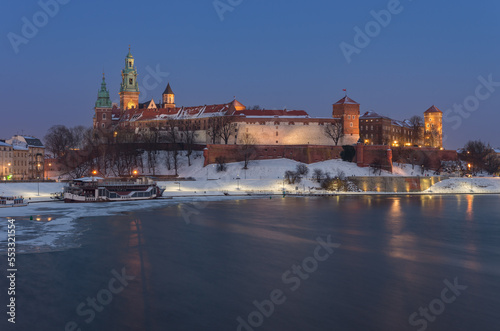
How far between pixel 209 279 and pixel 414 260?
7.86 metres

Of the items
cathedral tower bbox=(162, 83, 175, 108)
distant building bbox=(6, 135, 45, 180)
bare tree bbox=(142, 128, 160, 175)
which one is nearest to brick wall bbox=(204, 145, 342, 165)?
bare tree bbox=(142, 128, 160, 175)

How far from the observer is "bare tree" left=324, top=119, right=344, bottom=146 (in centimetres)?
6481

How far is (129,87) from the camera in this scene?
88.1 meters

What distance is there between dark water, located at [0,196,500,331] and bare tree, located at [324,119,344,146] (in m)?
37.3

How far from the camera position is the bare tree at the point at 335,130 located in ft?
213

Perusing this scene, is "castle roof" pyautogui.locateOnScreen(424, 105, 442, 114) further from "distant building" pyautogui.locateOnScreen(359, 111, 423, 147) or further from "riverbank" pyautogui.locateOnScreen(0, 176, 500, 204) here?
"riverbank" pyautogui.locateOnScreen(0, 176, 500, 204)

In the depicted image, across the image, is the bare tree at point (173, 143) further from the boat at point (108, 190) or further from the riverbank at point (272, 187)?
the boat at point (108, 190)

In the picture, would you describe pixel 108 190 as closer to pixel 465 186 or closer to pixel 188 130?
pixel 188 130

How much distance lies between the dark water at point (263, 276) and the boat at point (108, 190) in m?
12.5

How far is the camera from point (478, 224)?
94.2 feet

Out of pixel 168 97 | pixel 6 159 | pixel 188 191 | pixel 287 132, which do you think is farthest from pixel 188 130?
pixel 168 97

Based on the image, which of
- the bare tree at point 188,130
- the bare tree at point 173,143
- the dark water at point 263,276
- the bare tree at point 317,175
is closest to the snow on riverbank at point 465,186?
the bare tree at point 317,175

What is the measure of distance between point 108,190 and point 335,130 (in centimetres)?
3439

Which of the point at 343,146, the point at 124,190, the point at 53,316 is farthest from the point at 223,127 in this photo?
the point at 53,316
